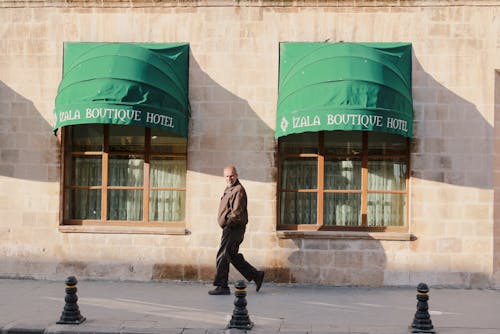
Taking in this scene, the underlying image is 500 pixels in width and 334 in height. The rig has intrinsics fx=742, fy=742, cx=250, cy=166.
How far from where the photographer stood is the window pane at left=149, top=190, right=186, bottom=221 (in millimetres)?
13555

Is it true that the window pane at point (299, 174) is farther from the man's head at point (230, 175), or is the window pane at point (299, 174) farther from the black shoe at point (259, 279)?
the black shoe at point (259, 279)

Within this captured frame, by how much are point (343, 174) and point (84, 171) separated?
15.6 feet

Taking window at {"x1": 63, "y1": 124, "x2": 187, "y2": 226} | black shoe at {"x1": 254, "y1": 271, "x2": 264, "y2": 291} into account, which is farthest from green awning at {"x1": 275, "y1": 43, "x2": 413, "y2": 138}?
black shoe at {"x1": 254, "y1": 271, "x2": 264, "y2": 291}

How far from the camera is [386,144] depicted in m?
13.3

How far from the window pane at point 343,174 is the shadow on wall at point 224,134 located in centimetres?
105

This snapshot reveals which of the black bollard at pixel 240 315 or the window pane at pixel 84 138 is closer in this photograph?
the black bollard at pixel 240 315

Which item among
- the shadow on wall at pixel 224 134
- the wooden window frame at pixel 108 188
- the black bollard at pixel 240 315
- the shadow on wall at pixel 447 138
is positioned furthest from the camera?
the wooden window frame at pixel 108 188

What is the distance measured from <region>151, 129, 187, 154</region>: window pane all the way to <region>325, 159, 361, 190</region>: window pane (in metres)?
2.65

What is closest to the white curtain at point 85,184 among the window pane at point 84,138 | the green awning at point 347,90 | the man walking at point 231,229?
the window pane at point 84,138

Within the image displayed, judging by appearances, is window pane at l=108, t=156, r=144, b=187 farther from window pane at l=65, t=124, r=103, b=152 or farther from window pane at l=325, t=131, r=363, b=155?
window pane at l=325, t=131, r=363, b=155

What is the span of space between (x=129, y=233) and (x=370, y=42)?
544 centimetres

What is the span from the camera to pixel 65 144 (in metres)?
13.6

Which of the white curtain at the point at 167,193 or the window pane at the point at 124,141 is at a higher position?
the window pane at the point at 124,141

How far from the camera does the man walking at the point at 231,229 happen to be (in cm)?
1170
